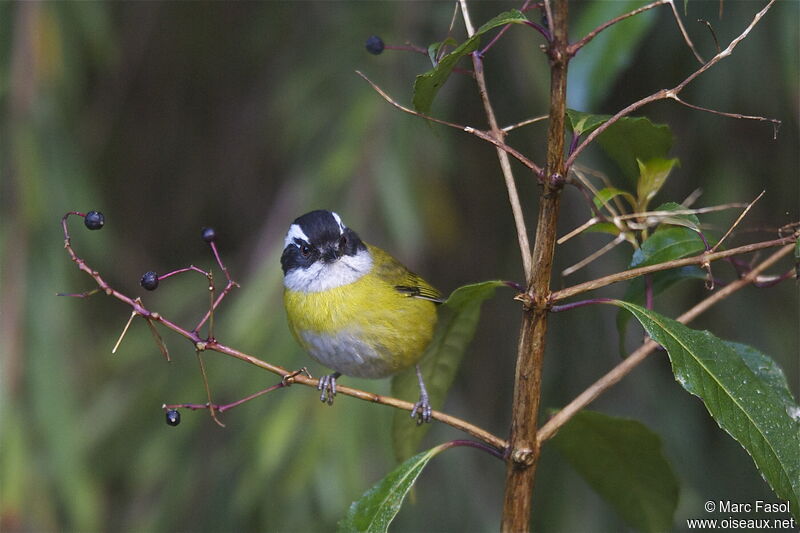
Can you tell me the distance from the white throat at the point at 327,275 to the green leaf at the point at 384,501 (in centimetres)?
109

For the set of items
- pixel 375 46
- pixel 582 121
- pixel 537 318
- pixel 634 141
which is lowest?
pixel 537 318

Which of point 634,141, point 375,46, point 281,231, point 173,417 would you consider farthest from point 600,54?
point 281,231

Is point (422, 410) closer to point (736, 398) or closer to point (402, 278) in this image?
point (736, 398)

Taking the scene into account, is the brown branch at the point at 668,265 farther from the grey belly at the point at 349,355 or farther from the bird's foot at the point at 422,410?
the grey belly at the point at 349,355

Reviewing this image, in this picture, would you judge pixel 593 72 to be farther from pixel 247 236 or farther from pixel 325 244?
pixel 247 236

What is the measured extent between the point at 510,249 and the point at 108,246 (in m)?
1.78

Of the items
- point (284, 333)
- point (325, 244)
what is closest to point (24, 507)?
point (284, 333)

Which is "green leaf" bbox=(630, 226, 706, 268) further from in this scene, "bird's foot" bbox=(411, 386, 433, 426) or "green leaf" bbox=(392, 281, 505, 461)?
Answer: "bird's foot" bbox=(411, 386, 433, 426)

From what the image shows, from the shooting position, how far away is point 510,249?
4074mm

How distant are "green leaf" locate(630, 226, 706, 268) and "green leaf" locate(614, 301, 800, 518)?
0.17 m

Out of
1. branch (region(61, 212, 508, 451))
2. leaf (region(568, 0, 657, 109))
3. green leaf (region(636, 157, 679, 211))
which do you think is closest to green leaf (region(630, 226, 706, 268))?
green leaf (region(636, 157, 679, 211))

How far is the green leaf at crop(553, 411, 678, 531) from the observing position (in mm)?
1874

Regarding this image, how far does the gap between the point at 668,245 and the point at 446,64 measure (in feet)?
1.84

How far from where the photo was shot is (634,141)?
174cm
